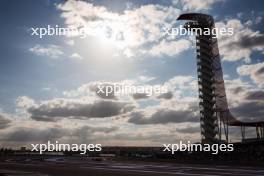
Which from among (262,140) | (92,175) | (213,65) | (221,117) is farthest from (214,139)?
(92,175)

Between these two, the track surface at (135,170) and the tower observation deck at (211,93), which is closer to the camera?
the track surface at (135,170)

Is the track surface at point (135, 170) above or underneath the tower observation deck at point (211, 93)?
underneath

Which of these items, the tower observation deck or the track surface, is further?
the tower observation deck

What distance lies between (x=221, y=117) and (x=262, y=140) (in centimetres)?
2031

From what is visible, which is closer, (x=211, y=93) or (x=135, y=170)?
(x=135, y=170)

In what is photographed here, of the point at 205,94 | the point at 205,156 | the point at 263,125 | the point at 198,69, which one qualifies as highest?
the point at 198,69

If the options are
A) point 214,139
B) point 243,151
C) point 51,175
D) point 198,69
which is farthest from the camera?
point 198,69

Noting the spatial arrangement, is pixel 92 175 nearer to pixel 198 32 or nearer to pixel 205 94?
pixel 205 94

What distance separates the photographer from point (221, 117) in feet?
358

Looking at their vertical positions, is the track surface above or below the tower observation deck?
below

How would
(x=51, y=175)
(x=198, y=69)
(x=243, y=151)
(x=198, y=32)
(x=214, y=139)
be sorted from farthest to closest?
(x=198, y=32) → (x=198, y=69) → (x=214, y=139) → (x=243, y=151) → (x=51, y=175)

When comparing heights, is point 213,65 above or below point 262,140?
above

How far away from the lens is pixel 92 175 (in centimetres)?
4188

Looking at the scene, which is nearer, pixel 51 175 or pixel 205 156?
pixel 51 175
